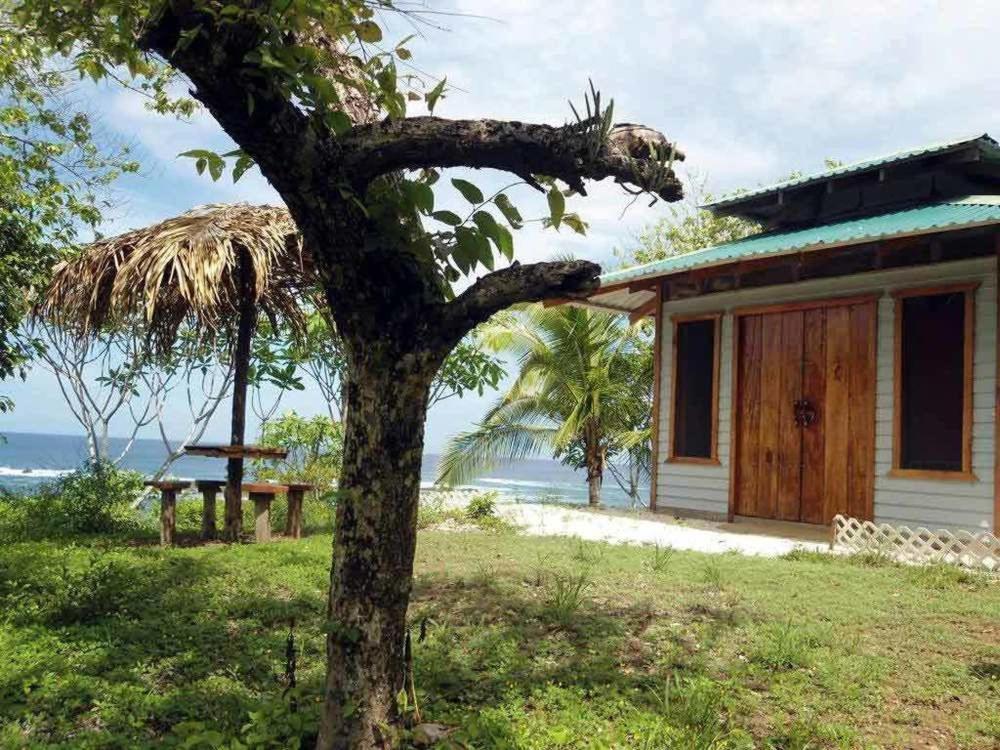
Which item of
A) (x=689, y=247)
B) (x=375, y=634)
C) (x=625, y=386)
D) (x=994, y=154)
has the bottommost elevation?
(x=375, y=634)

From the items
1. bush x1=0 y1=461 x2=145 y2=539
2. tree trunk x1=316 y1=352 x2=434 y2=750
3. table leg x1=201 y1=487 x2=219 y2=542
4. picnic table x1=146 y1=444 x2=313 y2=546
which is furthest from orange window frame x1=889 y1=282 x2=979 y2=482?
bush x1=0 y1=461 x2=145 y2=539

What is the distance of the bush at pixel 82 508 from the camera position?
8.41 metres

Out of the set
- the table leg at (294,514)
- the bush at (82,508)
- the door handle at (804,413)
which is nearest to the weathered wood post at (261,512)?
the table leg at (294,514)

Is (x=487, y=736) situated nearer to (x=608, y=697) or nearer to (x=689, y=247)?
(x=608, y=697)

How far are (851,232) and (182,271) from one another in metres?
6.52

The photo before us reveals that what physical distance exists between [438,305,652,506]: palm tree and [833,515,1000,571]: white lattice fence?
21.5ft

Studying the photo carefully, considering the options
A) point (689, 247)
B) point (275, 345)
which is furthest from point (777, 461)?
point (689, 247)

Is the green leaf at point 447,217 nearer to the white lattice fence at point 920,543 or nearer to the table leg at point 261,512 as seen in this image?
the table leg at point 261,512

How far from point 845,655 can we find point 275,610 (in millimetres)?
3274

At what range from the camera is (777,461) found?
32.8 feet

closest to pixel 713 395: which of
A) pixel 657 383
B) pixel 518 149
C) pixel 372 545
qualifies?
pixel 657 383

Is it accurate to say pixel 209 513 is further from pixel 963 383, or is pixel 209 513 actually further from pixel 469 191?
pixel 963 383

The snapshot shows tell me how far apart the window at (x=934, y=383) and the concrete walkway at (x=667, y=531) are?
1.39m

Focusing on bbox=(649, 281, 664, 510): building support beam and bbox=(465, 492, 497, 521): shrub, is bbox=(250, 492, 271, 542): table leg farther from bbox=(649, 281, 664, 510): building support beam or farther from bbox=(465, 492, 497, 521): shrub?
bbox=(649, 281, 664, 510): building support beam
